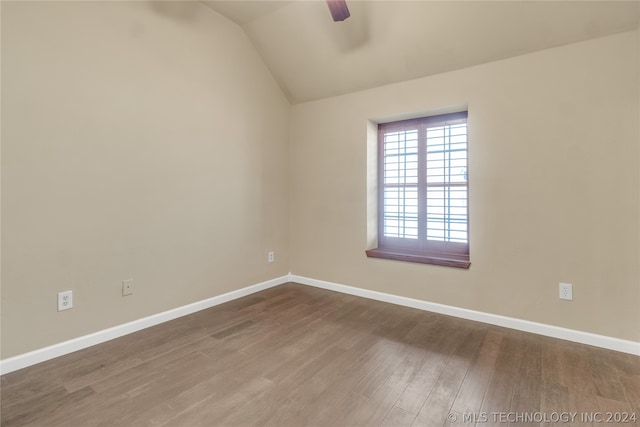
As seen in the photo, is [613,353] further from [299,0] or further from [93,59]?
[93,59]

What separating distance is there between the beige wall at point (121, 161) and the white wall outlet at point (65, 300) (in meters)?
0.03

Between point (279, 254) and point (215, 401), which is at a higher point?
point (279, 254)

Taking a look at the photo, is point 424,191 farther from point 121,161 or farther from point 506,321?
point 121,161

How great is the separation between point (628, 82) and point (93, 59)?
387cm

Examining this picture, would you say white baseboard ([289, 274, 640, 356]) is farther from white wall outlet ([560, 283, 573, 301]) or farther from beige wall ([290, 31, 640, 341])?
white wall outlet ([560, 283, 573, 301])

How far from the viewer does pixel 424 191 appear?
319 cm

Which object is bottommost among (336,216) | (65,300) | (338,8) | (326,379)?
(326,379)

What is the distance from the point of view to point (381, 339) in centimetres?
243

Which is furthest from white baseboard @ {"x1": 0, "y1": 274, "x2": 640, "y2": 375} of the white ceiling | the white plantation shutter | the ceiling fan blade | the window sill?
the ceiling fan blade

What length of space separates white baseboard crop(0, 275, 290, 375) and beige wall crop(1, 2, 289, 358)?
50 mm

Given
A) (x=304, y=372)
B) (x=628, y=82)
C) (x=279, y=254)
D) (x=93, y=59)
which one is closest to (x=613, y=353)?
(x=628, y=82)

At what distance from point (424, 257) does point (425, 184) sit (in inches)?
29.7

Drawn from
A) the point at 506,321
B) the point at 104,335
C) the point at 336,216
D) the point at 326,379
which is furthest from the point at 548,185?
the point at 104,335

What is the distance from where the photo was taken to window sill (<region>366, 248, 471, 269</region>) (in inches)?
113
